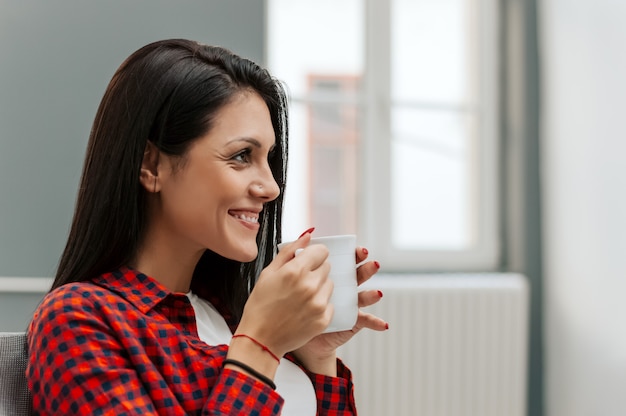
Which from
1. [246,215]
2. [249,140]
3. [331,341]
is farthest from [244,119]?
[331,341]

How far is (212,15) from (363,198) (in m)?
0.88

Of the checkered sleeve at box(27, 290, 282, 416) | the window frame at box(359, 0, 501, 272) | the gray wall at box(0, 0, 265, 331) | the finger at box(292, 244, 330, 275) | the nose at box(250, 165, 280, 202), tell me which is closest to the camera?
the checkered sleeve at box(27, 290, 282, 416)

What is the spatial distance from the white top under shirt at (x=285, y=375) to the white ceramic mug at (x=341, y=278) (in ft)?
0.44

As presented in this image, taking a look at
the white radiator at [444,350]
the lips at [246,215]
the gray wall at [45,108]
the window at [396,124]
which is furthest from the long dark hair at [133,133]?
the window at [396,124]

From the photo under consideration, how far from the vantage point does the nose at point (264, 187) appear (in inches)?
41.1

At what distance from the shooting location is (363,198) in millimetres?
2723

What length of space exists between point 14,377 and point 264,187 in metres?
0.41

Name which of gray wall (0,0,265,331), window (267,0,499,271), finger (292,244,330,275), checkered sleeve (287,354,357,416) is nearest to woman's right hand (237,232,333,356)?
finger (292,244,330,275)

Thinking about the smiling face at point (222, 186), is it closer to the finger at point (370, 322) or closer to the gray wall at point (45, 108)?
the finger at point (370, 322)

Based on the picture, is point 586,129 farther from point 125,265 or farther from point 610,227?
point 125,265

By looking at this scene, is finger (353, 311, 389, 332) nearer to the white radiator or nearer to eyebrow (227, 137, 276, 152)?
eyebrow (227, 137, 276, 152)

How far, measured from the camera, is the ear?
1.04m

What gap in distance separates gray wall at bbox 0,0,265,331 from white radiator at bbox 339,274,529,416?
99cm

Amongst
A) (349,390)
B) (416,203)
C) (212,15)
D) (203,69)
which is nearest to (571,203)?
(416,203)
